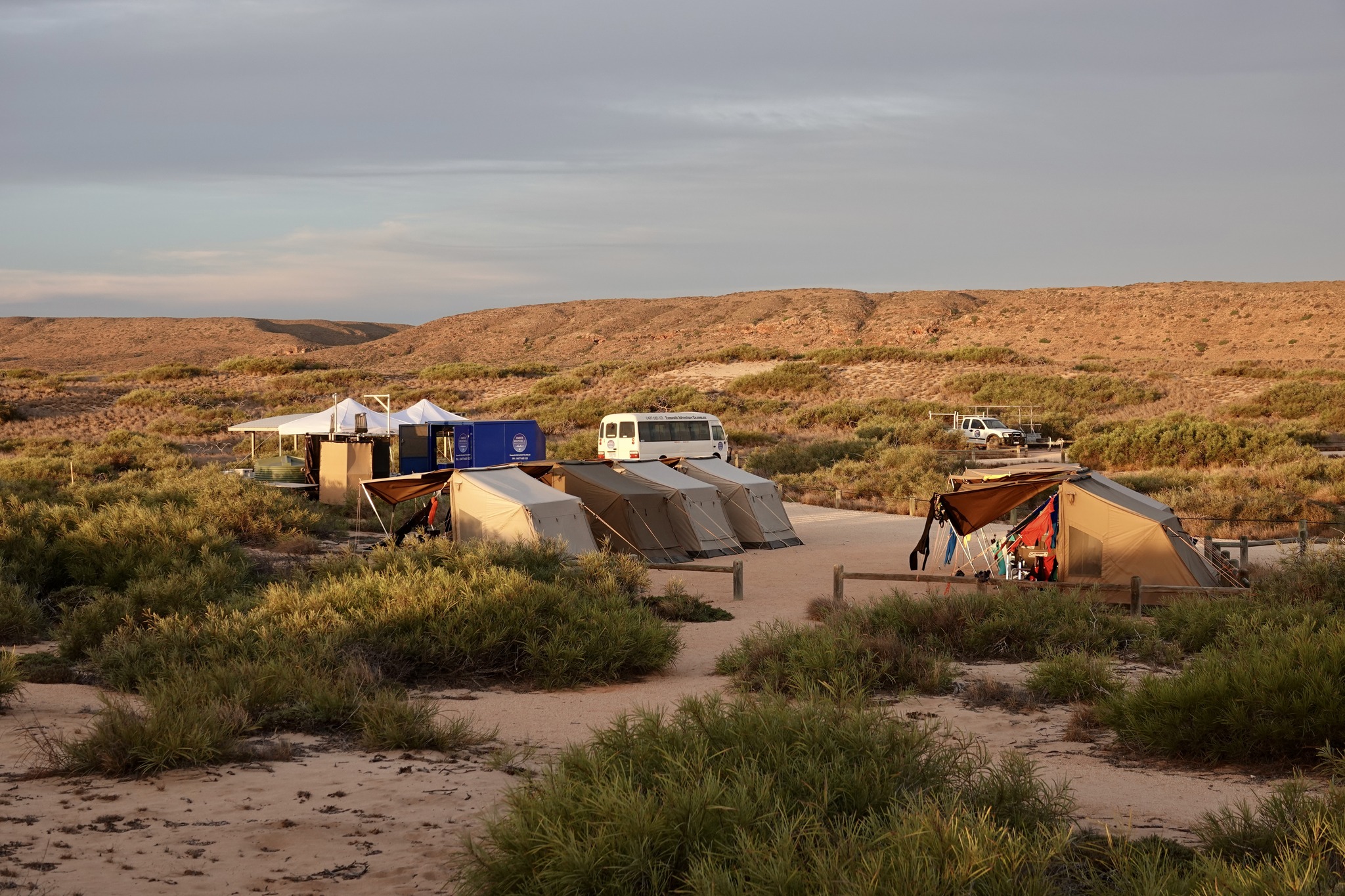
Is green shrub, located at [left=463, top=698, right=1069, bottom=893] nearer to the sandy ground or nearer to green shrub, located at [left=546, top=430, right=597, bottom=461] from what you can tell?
the sandy ground

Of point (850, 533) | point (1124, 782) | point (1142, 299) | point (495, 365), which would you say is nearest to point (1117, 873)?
point (1124, 782)

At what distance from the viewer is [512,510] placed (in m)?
15.7

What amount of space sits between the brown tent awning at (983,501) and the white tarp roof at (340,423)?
45.9 feet

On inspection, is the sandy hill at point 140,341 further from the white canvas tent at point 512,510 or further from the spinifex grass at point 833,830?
the spinifex grass at point 833,830

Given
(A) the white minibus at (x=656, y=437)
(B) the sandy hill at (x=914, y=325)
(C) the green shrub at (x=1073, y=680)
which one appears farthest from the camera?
(B) the sandy hill at (x=914, y=325)

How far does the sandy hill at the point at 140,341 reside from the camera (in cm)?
9025

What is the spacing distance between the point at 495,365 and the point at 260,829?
63.2m

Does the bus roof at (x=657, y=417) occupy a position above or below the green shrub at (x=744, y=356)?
below

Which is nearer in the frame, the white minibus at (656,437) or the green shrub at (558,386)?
the white minibus at (656,437)

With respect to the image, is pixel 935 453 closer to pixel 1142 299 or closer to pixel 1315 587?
pixel 1315 587

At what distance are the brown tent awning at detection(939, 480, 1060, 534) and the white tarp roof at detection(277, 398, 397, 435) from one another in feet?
45.9

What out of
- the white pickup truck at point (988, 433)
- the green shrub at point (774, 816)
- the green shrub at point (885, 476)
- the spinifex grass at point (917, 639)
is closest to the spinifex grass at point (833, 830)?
the green shrub at point (774, 816)

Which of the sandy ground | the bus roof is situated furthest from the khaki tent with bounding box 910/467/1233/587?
the bus roof

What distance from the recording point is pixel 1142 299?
83.0m
